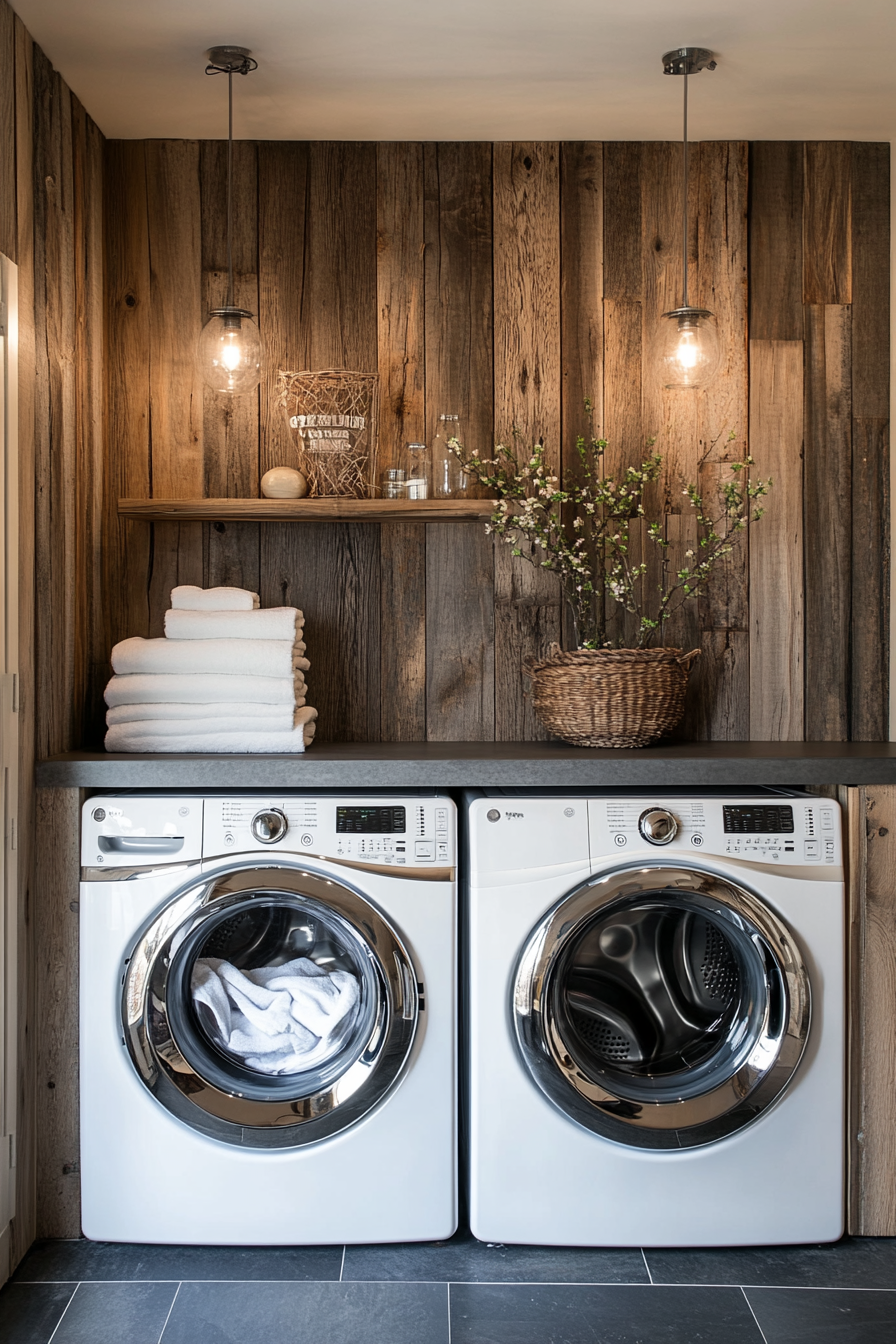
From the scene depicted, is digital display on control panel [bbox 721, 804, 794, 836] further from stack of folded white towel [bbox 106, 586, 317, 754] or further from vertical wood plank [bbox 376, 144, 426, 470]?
vertical wood plank [bbox 376, 144, 426, 470]

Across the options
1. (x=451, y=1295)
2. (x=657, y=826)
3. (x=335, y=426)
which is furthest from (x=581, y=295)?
(x=451, y=1295)

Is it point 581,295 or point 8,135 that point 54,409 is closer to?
point 8,135

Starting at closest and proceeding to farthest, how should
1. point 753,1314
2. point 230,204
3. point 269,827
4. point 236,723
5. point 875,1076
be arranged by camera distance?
point 753,1314 < point 269,827 < point 875,1076 < point 236,723 < point 230,204

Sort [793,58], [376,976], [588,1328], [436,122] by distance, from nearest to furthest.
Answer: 1. [588,1328]
2. [376,976]
3. [793,58]
4. [436,122]

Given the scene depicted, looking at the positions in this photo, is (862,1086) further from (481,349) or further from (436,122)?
(436,122)

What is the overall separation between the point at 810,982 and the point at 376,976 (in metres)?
0.82

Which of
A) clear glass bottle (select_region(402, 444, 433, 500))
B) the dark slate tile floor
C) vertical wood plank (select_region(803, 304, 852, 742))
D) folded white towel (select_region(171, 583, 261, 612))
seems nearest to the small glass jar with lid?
clear glass bottle (select_region(402, 444, 433, 500))

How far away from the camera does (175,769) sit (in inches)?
79.4

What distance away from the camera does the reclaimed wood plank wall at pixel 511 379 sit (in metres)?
2.61

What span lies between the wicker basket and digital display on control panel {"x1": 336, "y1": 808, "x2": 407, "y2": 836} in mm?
492

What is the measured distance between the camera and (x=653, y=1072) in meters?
2.03

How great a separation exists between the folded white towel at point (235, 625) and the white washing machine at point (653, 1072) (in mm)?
594

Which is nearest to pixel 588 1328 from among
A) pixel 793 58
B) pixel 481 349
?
pixel 481 349

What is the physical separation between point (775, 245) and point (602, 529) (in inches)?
34.7
